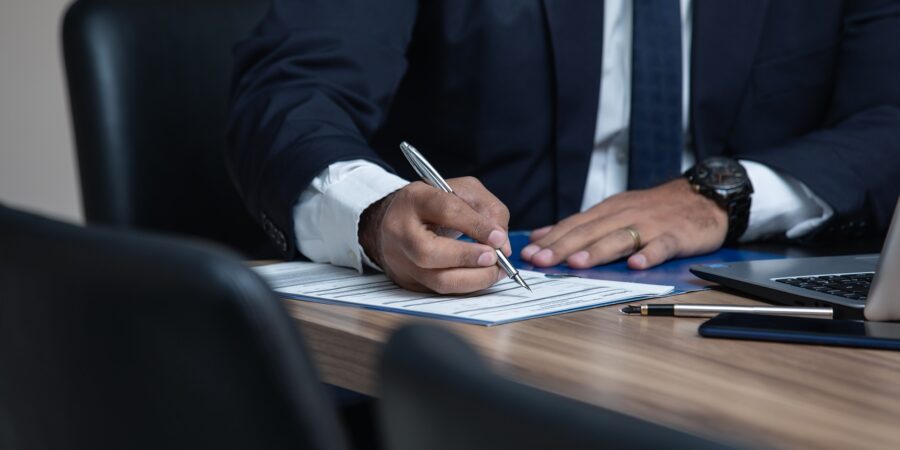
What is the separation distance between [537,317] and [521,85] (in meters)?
0.71

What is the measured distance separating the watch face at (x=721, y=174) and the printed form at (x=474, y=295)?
1.11ft

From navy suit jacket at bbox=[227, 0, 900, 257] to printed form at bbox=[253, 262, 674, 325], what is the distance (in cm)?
24

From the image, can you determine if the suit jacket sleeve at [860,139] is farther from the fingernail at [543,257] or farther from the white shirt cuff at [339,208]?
the white shirt cuff at [339,208]

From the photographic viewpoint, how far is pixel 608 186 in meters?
1.49

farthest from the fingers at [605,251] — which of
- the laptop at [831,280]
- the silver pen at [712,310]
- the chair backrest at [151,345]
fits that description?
the chair backrest at [151,345]

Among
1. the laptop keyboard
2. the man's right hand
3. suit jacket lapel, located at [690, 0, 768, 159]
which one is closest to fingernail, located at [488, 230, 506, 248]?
the man's right hand

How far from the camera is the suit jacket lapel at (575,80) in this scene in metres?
1.40

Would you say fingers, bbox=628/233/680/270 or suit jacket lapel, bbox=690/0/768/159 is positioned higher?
suit jacket lapel, bbox=690/0/768/159

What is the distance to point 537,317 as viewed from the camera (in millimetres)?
751

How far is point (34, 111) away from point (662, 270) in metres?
2.28

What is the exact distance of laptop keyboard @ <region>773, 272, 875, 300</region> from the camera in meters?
0.81

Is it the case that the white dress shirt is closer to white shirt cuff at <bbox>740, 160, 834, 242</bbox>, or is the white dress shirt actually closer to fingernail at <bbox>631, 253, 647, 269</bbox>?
white shirt cuff at <bbox>740, 160, 834, 242</bbox>

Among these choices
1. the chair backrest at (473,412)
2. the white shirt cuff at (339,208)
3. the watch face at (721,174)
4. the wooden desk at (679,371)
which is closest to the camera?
the chair backrest at (473,412)

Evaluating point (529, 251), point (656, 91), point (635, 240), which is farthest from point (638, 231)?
point (656, 91)
